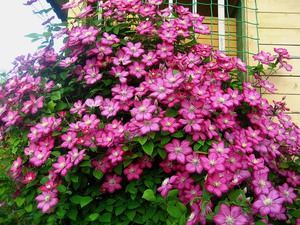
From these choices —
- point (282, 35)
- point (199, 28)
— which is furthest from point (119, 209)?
point (282, 35)

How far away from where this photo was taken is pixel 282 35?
2699 mm

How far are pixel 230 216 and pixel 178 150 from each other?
0.43m

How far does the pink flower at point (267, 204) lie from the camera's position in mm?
1425

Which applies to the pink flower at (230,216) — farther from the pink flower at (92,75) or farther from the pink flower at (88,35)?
the pink flower at (88,35)

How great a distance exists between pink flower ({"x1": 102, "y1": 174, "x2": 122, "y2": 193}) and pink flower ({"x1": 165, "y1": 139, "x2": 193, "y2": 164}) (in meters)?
0.31

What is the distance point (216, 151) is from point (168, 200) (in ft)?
1.07

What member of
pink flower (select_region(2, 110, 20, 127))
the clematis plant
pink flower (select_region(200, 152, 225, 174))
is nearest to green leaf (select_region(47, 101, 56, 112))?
the clematis plant

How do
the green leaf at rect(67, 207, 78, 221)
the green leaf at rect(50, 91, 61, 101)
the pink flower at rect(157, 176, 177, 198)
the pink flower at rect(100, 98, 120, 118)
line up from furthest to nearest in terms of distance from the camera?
1. the green leaf at rect(50, 91, 61, 101)
2. the pink flower at rect(100, 98, 120, 118)
3. the green leaf at rect(67, 207, 78, 221)
4. the pink flower at rect(157, 176, 177, 198)

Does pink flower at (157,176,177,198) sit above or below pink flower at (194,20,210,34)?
below

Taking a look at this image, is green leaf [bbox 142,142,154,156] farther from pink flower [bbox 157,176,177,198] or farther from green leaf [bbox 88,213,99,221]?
green leaf [bbox 88,213,99,221]

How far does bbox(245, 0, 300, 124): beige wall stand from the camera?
2.57m

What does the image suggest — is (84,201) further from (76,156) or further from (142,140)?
(142,140)

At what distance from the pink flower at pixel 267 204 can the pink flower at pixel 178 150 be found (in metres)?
0.38

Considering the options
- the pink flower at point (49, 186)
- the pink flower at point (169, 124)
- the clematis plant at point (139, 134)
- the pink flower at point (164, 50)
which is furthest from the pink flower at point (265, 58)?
the pink flower at point (49, 186)
